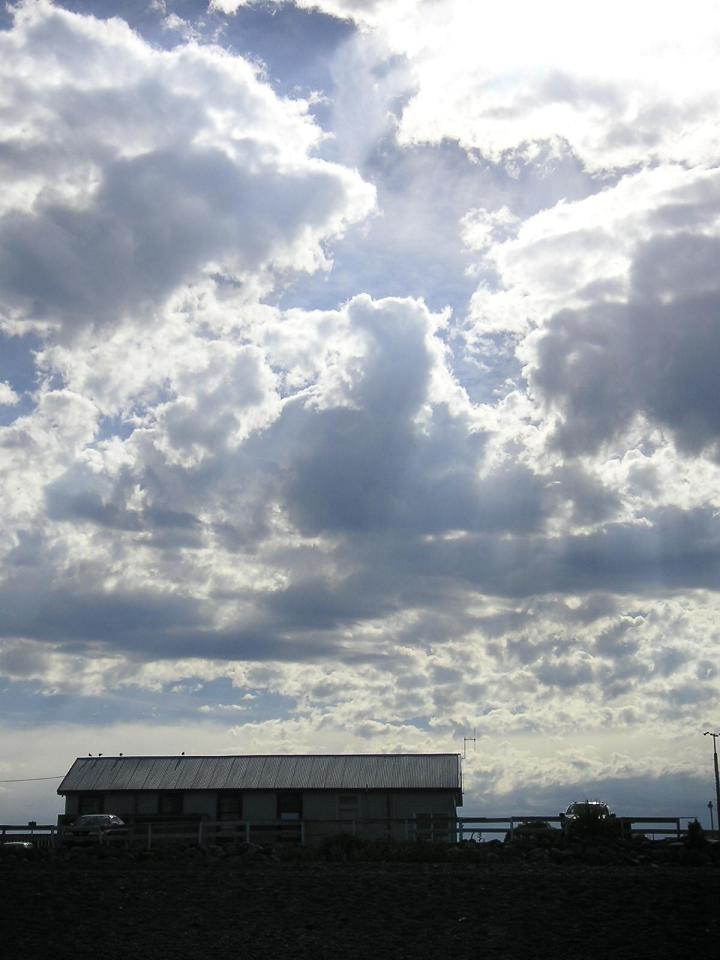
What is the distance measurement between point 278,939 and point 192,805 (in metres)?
33.5

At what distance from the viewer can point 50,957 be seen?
741 inches

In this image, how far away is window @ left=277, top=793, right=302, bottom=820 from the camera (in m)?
51.3

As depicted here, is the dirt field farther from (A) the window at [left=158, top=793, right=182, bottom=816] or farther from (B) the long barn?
(A) the window at [left=158, top=793, right=182, bottom=816]

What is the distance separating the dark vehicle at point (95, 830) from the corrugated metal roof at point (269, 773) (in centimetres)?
433

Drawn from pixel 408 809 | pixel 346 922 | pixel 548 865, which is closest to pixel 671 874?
pixel 548 865

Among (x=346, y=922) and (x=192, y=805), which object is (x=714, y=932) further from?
(x=192, y=805)

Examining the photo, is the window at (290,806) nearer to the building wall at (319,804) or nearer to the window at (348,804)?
the building wall at (319,804)

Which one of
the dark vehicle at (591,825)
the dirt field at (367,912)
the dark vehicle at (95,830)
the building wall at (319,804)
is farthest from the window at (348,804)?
the dirt field at (367,912)

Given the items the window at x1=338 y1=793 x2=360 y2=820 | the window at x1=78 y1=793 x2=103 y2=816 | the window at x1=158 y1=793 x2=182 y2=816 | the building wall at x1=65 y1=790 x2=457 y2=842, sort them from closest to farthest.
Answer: the building wall at x1=65 y1=790 x2=457 y2=842
the window at x1=338 y1=793 x2=360 y2=820
the window at x1=158 y1=793 x2=182 y2=816
the window at x1=78 y1=793 x2=103 y2=816

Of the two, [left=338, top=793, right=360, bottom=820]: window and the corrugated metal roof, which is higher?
the corrugated metal roof

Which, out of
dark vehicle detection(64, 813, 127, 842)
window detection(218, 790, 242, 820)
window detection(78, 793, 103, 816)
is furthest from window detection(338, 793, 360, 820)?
window detection(78, 793, 103, 816)

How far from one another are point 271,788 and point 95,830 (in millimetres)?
→ 14495

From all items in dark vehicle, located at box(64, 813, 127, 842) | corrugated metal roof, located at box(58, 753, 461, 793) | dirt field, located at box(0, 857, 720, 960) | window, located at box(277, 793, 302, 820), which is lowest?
dirt field, located at box(0, 857, 720, 960)

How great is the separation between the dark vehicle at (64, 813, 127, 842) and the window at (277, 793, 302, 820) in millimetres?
7600
